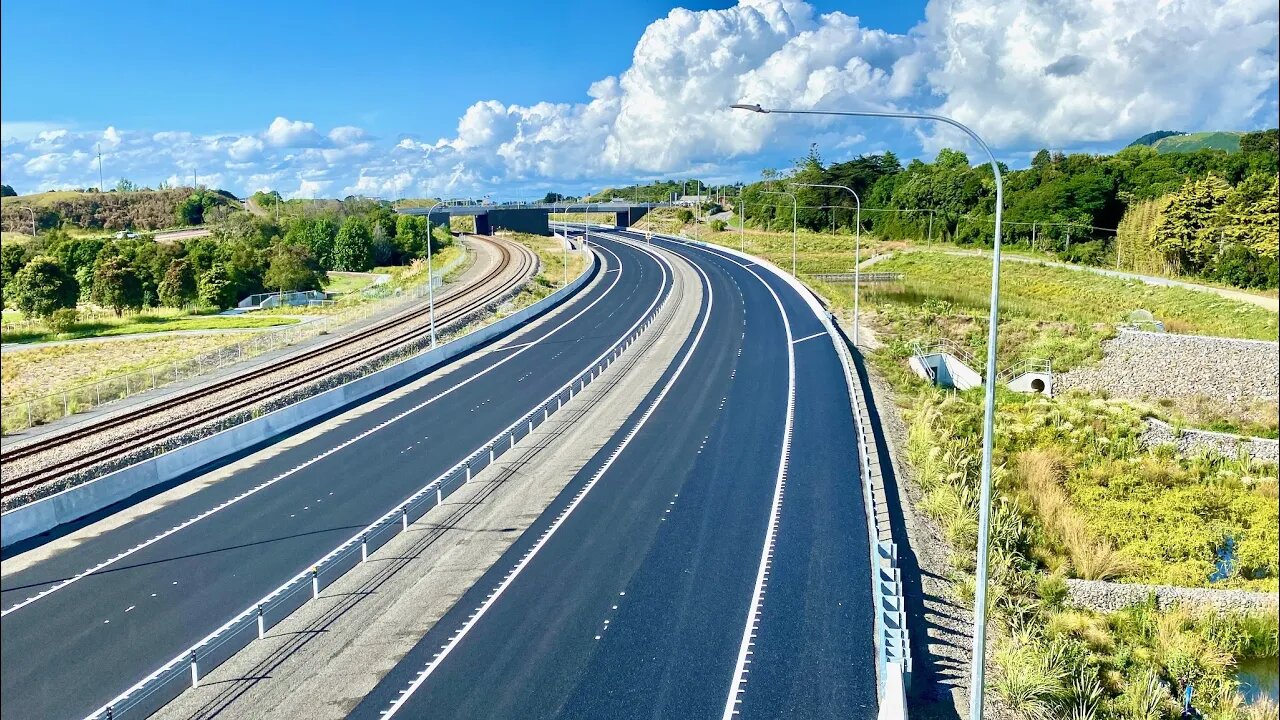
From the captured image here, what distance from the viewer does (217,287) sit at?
3034 inches

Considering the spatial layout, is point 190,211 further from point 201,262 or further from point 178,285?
point 178,285

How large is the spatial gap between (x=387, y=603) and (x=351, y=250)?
305 ft

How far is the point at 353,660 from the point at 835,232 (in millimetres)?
128684

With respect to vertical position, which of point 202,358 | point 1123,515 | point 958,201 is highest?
point 958,201

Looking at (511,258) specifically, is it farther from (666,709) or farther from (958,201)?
(666,709)

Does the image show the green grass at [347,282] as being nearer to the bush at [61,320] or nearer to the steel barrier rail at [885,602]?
the bush at [61,320]

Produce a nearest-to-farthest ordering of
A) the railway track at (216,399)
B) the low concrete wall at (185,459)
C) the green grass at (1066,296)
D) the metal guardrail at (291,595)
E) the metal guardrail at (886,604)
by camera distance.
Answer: the metal guardrail at (886,604) → the metal guardrail at (291,595) → the low concrete wall at (185,459) → the railway track at (216,399) → the green grass at (1066,296)

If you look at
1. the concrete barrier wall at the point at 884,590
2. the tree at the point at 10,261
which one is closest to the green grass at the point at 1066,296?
the concrete barrier wall at the point at 884,590

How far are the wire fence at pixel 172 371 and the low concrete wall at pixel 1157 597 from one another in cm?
2613

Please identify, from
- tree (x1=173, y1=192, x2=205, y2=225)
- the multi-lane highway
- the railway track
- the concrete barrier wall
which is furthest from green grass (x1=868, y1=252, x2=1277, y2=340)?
tree (x1=173, y1=192, x2=205, y2=225)

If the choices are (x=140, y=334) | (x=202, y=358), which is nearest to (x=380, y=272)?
(x=140, y=334)

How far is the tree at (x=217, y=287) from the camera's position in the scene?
76.2 meters

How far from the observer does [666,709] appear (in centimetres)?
1605

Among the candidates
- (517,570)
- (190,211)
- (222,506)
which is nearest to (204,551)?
(222,506)
